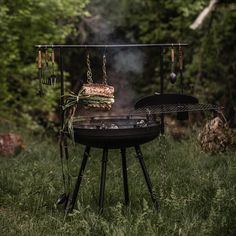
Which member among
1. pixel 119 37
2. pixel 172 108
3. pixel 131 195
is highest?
pixel 119 37

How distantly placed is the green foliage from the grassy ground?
2120mm

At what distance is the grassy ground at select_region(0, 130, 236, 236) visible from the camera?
Result: 13.6 ft

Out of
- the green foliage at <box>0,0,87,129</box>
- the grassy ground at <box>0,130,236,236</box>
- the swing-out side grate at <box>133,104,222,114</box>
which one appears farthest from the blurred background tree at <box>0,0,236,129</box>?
the swing-out side grate at <box>133,104,222,114</box>

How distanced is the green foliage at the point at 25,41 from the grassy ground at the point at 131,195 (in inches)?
83.5

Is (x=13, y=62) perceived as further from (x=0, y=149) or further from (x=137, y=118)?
(x=137, y=118)

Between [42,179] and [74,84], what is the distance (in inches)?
236

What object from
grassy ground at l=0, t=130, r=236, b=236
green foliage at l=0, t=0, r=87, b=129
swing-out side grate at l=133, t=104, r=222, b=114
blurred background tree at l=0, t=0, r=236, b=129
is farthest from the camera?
blurred background tree at l=0, t=0, r=236, b=129

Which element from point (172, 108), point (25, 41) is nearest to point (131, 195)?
point (172, 108)

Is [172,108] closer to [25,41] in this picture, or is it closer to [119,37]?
[25,41]

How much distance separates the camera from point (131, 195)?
17.2 ft

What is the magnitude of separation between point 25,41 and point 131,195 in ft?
15.6

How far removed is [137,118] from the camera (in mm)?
5172

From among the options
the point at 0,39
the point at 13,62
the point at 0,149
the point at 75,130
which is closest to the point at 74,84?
the point at 13,62

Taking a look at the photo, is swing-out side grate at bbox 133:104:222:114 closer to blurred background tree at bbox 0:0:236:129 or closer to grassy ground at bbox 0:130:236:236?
grassy ground at bbox 0:130:236:236
